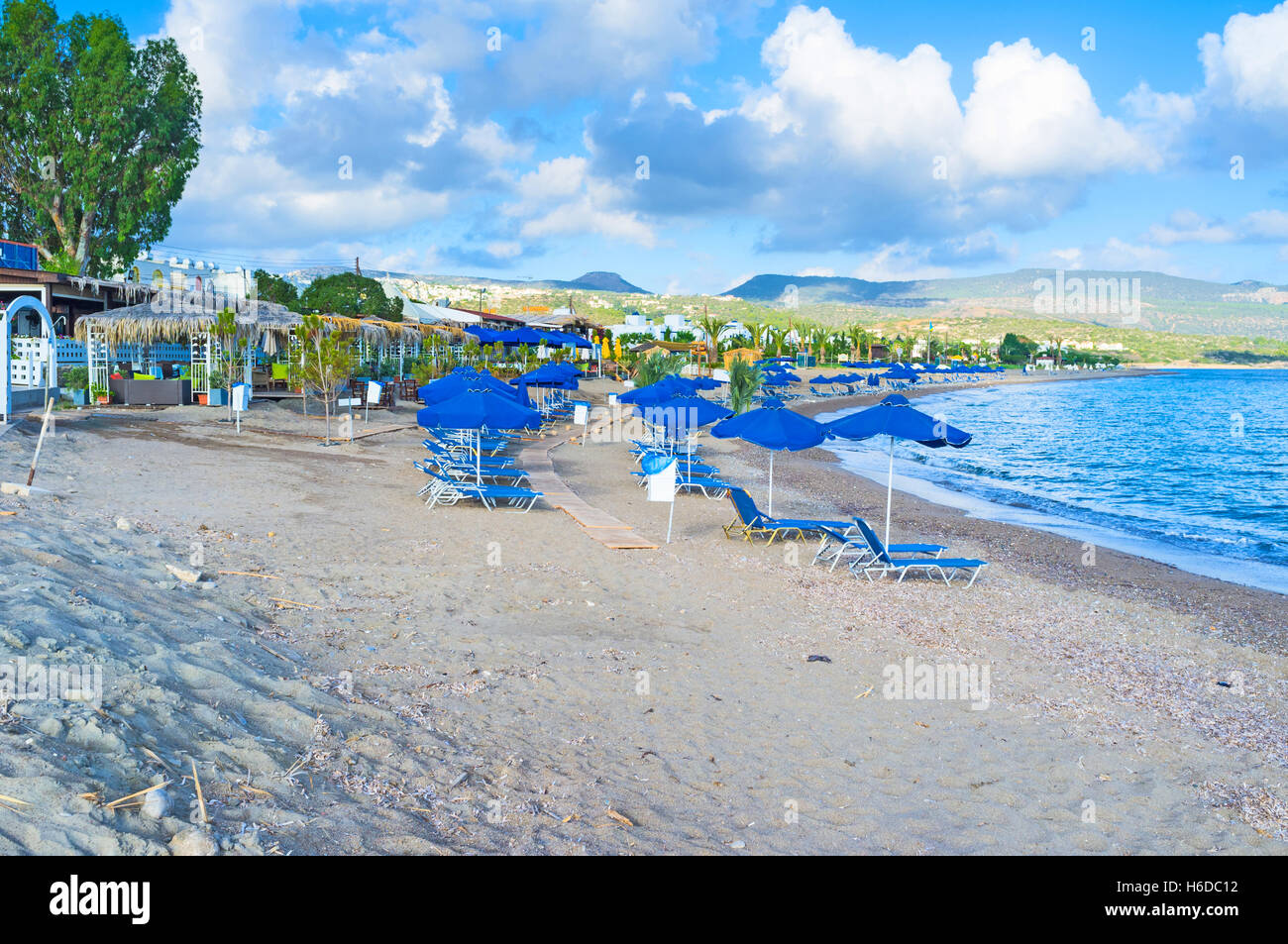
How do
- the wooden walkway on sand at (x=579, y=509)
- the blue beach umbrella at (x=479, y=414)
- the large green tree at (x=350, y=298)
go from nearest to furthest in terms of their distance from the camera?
the wooden walkway on sand at (x=579, y=509)
the blue beach umbrella at (x=479, y=414)
the large green tree at (x=350, y=298)

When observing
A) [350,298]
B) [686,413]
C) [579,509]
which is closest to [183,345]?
[686,413]

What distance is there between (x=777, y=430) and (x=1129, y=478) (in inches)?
743

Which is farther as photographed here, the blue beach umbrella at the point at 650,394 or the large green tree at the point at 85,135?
the large green tree at the point at 85,135

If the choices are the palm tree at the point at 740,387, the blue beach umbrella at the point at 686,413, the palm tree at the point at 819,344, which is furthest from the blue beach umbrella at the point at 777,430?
the palm tree at the point at 819,344

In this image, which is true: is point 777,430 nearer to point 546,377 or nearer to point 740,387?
point 546,377

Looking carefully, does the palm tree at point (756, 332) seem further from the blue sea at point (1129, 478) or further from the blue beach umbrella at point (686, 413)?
the blue beach umbrella at point (686, 413)

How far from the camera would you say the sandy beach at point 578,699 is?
3.77m

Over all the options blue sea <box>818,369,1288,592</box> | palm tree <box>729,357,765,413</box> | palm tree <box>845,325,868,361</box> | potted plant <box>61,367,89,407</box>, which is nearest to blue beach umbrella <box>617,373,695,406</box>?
blue sea <box>818,369,1288,592</box>

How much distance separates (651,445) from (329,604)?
45.6 ft

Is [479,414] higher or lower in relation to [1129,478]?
higher

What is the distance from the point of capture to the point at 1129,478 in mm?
25016

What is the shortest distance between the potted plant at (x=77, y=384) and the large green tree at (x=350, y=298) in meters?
20.7

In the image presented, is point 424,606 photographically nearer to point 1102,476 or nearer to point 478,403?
point 478,403

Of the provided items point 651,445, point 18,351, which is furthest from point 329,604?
point 18,351
